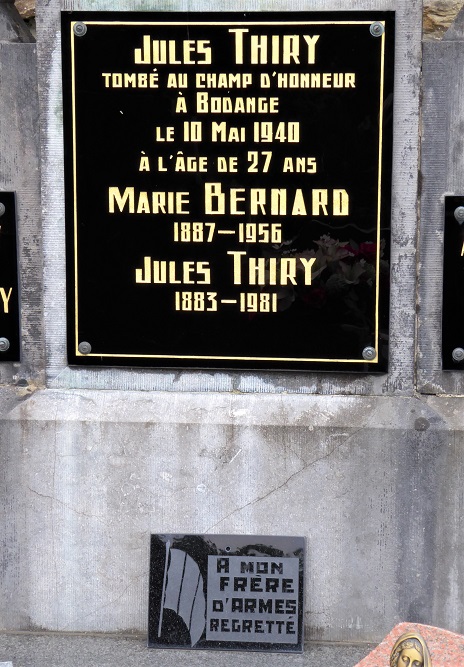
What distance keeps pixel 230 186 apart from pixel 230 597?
1734 mm

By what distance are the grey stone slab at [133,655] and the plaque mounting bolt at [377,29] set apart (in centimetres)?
255

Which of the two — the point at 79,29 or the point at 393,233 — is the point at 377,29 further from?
the point at 79,29

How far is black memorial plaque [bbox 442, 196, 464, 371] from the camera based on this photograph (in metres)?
3.71

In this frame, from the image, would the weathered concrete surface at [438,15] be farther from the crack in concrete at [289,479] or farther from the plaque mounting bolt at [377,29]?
the crack in concrete at [289,479]

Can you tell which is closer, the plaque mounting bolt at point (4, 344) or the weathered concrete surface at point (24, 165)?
the weathered concrete surface at point (24, 165)

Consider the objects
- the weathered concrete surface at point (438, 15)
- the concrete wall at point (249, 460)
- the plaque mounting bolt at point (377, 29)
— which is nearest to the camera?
the plaque mounting bolt at point (377, 29)

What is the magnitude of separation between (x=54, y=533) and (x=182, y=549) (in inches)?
22.4

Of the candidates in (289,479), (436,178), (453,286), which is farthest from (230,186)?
(289,479)

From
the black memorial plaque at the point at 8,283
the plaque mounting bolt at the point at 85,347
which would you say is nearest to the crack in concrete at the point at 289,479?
the plaque mounting bolt at the point at 85,347

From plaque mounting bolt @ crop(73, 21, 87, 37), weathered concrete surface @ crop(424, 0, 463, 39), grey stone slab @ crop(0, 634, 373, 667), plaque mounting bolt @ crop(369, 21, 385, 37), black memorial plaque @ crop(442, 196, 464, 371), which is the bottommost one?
grey stone slab @ crop(0, 634, 373, 667)

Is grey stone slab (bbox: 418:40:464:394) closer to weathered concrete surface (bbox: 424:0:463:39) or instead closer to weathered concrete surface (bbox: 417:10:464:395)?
weathered concrete surface (bbox: 417:10:464:395)

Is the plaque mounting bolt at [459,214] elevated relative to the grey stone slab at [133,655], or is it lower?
elevated

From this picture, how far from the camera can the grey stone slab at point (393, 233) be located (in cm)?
364

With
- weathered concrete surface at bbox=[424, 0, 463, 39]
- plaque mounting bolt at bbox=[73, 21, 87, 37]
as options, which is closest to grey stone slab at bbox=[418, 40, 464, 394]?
weathered concrete surface at bbox=[424, 0, 463, 39]
